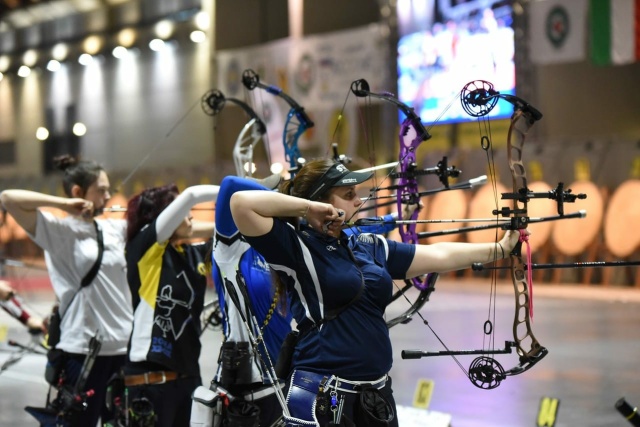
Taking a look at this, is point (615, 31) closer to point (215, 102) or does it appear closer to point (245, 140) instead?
point (215, 102)

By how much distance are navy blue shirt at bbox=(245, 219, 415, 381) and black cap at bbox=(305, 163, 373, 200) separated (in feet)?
0.35

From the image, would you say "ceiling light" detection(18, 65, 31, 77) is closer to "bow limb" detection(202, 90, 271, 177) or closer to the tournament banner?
the tournament banner

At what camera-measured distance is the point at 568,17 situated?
11.1 m

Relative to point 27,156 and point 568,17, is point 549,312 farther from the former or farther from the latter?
point 27,156

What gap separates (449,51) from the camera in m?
12.7

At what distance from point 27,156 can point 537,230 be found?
12364 millimetres

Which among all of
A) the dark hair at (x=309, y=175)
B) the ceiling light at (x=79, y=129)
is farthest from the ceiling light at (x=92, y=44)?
the dark hair at (x=309, y=175)

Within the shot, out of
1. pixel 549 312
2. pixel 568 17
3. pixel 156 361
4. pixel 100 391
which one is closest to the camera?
pixel 156 361

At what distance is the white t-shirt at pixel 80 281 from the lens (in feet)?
12.6

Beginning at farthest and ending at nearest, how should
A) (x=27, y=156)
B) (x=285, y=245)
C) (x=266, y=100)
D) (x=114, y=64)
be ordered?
1. (x=27, y=156)
2. (x=114, y=64)
3. (x=266, y=100)
4. (x=285, y=245)

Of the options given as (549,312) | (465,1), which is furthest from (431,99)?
(549,312)


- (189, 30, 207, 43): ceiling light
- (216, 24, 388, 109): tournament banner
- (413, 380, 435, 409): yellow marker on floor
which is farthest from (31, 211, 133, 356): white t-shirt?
(189, 30, 207, 43): ceiling light

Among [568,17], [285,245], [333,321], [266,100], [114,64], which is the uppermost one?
[114,64]

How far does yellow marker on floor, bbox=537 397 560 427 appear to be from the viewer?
4477mm
